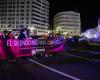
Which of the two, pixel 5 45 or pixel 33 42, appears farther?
pixel 33 42

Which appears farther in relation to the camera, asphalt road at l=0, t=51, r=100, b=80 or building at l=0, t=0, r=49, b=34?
building at l=0, t=0, r=49, b=34

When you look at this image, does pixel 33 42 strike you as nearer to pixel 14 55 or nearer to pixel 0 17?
pixel 14 55

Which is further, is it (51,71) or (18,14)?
(18,14)

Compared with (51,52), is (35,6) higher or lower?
higher

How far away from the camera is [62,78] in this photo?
9.67m

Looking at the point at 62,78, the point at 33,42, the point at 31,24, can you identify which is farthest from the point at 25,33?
the point at 31,24

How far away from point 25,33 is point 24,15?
556 feet

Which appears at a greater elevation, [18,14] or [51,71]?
[18,14]

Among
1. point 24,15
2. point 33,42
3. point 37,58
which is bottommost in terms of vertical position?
point 37,58

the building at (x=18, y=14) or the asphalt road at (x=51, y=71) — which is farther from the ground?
the building at (x=18, y=14)

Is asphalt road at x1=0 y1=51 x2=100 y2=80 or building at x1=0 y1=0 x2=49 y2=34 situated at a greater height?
building at x1=0 y1=0 x2=49 y2=34

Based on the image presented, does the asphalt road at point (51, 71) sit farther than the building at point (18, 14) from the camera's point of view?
No

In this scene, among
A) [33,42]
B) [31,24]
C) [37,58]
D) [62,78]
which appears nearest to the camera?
[62,78]

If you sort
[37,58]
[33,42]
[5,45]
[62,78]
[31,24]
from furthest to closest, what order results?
[31,24] < [37,58] < [33,42] < [5,45] < [62,78]
